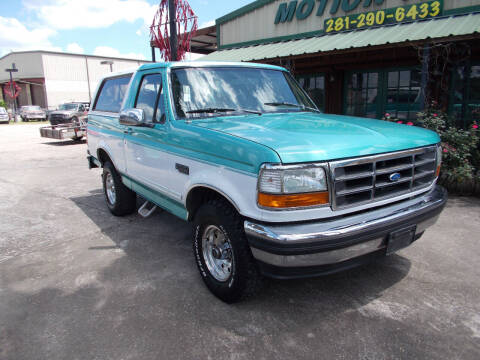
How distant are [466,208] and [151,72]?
4.91 meters

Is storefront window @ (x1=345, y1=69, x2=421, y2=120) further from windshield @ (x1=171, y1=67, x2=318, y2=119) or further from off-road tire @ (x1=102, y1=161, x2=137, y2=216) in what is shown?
off-road tire @ (x1=102, y1=161, x2=137, y2=216)

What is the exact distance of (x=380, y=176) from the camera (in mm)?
2674

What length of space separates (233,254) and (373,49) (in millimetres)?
7313

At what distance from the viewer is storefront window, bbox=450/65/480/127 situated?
8.77 metres

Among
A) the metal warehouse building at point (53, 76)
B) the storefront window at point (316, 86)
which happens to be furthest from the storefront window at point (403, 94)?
the metal warehouse building at point (53, 76)

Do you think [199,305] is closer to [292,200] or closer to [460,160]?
[292,200]

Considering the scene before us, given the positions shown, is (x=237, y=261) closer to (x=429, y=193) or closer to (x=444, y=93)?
(x=429, y=193)

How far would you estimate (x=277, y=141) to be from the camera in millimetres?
2422

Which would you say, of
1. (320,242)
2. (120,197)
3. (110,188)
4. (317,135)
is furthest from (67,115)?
(320,242)

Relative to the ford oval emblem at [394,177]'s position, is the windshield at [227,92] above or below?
above

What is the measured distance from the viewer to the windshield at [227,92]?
3.36 m

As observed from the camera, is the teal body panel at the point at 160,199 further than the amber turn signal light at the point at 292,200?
Yes

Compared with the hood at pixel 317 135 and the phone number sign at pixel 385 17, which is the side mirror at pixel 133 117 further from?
the phone number sign at pixel 385 17

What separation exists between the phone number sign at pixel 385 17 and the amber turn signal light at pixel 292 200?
8.04 metres
